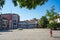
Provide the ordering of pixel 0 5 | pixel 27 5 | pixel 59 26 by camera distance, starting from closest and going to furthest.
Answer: pixel 0 5 < pixel 27 5 < pixel 59 26

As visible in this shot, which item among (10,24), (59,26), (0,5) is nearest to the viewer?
(0,5)

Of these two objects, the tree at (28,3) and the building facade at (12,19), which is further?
the building facade at (12,19)

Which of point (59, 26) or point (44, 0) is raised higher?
point (44, 0)

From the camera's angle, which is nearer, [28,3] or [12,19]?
[28,3]

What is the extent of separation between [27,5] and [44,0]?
75 centimetres

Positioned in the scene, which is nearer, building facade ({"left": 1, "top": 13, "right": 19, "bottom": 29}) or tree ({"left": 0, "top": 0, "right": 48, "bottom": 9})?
tree ({"left": 0, "top": 0, "right": 48, "bottom": 9})

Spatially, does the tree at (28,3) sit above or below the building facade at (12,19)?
above

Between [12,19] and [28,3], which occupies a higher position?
[28,3]

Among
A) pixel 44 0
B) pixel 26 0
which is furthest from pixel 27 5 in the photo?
→ pixel 44 0

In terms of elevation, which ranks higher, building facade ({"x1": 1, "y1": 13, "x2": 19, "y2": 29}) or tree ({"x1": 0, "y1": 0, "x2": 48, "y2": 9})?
tree ({"x1": 0, "y1": 0, "x2": 48, "y2": 9})

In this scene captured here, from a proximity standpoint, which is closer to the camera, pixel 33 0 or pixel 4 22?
pixel 33 0

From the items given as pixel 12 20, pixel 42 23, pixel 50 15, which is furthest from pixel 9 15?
pixel 50 15

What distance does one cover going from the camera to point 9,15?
104 metres

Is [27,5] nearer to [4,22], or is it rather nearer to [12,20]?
[4,22]
